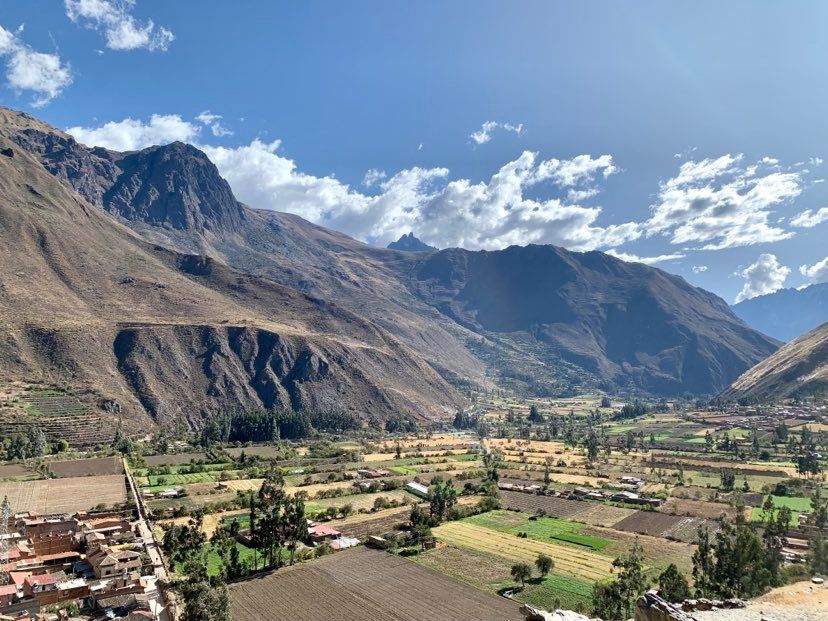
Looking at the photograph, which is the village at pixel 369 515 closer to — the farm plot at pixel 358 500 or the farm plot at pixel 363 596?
the farm plot at pixel 363 596

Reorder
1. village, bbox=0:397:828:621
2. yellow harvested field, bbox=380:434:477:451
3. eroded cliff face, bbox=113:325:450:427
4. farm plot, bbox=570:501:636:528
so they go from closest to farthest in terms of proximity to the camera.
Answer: village, bbox=0:397:828:621, farm plot, bbox=570:501:636:528, yellow harvested field, bbox=380:434:477:451, eroded cliff face, bbox=113:325:450:427

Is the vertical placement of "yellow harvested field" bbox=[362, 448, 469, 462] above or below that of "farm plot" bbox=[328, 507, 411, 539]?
above

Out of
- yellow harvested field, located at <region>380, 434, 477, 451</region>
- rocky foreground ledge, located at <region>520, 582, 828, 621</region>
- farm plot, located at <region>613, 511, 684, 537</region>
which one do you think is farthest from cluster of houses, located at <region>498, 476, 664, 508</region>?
rocky foreground ledge, located at <region>520, 582, 828, 621</region>

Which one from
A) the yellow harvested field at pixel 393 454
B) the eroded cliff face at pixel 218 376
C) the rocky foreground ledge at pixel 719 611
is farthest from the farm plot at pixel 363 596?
the eroded cliff face at pixel 218 376

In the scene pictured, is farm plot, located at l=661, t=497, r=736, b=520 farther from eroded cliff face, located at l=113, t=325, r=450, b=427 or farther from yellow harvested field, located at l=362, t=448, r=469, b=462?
eroded cliff face, located at l=113, t=325, r=450, b=427

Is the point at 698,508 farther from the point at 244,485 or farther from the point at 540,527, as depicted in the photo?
the point at 244,485

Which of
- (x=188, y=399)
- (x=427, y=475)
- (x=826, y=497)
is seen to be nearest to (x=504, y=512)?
(x=427, y=475)

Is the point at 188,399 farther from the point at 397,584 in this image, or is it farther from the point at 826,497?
the point at 826,497
